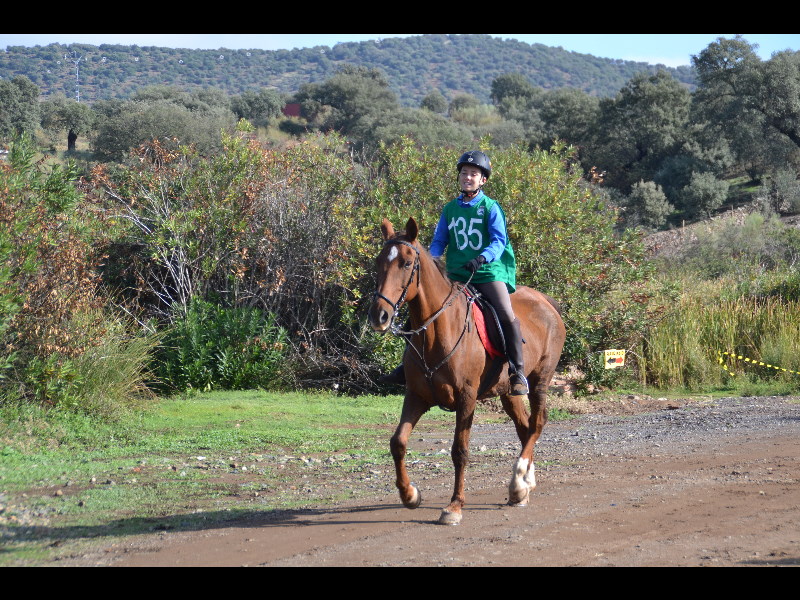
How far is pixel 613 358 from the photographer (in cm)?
1681

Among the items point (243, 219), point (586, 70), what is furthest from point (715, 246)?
point (586, 70)

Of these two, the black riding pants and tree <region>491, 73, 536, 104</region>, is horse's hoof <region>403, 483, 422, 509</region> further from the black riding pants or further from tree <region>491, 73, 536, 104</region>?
tree <region>491, 73, 536, 104</region>

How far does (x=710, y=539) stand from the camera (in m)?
6.53

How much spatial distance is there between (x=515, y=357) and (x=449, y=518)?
1680mm

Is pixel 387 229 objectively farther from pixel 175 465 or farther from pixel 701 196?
pixel 701 196

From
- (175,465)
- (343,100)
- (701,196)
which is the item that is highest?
(343,100)

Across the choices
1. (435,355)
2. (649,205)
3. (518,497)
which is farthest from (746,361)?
(649,205)

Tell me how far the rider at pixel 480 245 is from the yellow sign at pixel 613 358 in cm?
906

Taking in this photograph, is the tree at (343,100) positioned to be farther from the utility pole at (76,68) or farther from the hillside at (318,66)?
the utility pole at (76,68)

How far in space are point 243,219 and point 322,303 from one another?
2260mm

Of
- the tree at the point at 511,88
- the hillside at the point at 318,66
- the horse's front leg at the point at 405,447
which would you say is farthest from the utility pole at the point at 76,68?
the horse's front leg at the point at 405,447

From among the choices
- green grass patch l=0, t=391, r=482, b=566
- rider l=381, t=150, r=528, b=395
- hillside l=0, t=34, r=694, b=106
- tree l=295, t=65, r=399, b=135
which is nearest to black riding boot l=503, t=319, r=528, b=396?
rider l=381, t=150, r=528, b=395

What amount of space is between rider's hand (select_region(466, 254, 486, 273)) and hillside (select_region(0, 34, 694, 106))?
46604 millimetres

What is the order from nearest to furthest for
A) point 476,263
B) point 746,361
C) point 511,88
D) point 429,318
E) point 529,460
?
1. point 429,318
2. point 476,263
3. point 529,460
4. point 746,361
5. point 511,88
